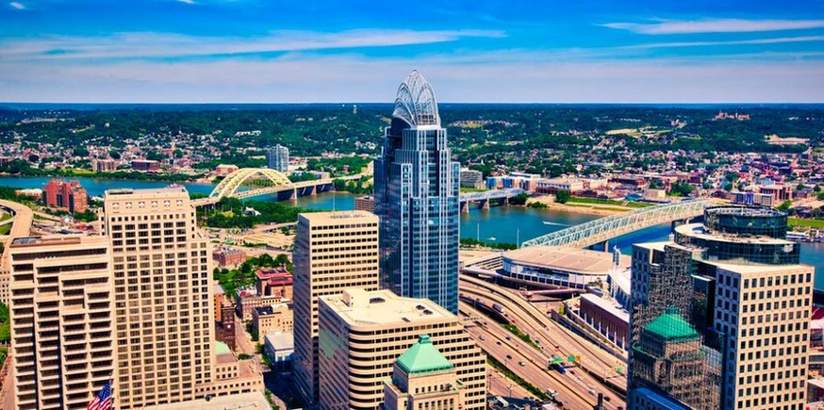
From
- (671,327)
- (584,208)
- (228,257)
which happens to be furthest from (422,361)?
(584,208)

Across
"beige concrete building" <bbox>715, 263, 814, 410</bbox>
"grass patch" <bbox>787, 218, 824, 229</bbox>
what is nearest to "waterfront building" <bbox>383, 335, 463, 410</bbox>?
"beige concrete building" <bbox>715, 263, 814, 410</bbox>

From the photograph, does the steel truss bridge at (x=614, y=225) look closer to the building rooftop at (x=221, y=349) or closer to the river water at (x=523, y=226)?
the river water at (x=523, y=226)

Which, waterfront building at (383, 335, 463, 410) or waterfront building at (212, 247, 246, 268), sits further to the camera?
waterfront building at (212, 247, 246, 268)

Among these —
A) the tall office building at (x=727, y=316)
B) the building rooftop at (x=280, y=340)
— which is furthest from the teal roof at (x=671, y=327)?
the building rooftop at (x=280, y=340)

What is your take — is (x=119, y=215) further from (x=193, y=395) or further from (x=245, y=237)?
(x=245, y=237)

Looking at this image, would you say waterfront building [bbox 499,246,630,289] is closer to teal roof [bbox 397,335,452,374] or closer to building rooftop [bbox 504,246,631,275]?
building rooftop [bbox 504,246,631,275]

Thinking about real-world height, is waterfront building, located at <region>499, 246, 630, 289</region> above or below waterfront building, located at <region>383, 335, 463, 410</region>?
below

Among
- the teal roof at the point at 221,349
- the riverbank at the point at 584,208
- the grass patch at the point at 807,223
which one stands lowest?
the riverbank at the point at 584,208
